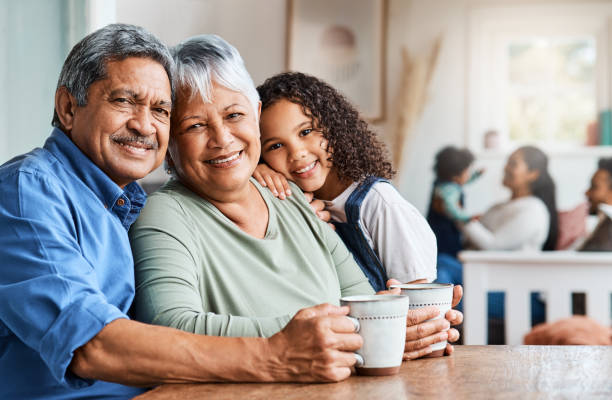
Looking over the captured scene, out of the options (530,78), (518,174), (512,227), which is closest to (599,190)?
(518,174)

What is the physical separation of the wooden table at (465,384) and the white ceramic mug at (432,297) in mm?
26

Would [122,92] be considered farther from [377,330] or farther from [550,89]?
[550,89]

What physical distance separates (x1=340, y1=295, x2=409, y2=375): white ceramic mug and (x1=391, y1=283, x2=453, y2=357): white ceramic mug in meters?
0.12

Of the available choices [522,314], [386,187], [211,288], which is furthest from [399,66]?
[211,288]

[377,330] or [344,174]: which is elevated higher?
[344,174]

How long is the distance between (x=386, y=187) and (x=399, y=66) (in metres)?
3.47

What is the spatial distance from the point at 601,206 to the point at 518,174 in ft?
1.90

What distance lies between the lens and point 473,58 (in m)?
4.64

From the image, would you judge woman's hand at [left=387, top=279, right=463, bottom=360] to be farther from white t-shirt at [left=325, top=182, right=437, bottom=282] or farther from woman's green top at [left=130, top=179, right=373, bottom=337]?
white t-shirt at [left=325, top=182, right=437, bottom=282]

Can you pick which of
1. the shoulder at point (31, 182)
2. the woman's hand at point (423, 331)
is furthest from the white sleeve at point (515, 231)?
the shoulder at point (31, 182)

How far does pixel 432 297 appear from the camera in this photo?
3.00 ft

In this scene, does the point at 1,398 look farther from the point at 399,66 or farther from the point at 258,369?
the point at 399,66

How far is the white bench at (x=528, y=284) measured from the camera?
314cm

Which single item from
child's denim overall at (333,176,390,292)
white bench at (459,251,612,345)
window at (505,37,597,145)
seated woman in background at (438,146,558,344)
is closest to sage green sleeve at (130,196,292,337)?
child's denim overall at (333,176,390,292)
